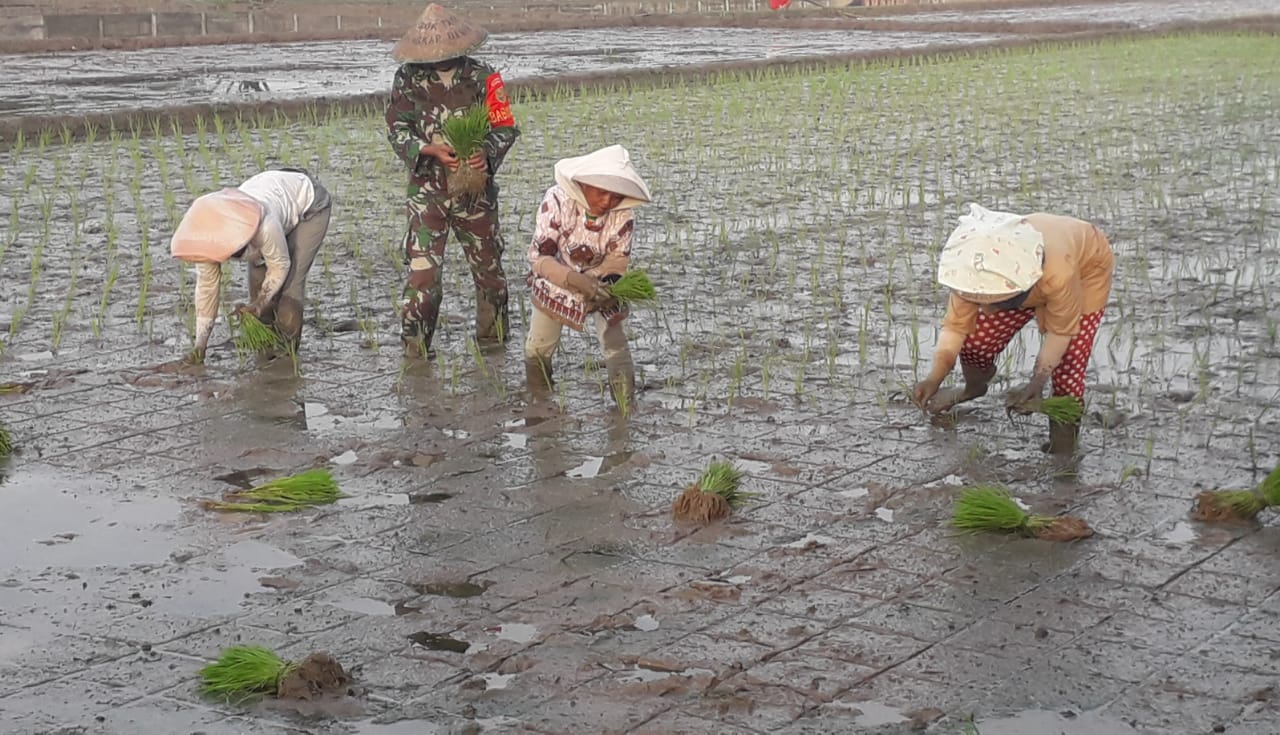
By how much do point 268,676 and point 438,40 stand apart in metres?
3.18

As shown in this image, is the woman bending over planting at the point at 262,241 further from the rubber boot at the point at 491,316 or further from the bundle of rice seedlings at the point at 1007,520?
the bundle of rice seedlings at the point at 1007,520

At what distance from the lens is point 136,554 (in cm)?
421

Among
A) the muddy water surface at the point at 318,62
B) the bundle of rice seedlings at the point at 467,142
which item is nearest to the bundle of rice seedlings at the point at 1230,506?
the bundle of rice seedlings at the point at 467,142

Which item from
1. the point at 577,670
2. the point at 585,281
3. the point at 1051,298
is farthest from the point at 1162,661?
the point at 585,281

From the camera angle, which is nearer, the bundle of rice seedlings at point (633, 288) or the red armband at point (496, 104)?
the bundle of rice seedlings at point (633, 288)

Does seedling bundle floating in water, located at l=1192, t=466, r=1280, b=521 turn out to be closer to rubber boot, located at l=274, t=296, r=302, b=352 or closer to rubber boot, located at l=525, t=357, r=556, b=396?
rubber boot, located at l=525, t=357, r=556, b=396

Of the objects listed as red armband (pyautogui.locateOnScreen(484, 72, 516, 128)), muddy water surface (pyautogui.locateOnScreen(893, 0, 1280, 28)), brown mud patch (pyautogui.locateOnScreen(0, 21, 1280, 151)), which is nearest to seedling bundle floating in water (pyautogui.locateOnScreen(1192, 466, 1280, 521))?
red armband (pyautogui.locateOnScreen(484, 72, 516, 128))

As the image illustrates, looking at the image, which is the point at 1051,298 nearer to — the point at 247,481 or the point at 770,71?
the point at 247,481

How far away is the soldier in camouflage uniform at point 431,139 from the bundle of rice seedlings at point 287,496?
1.59 m

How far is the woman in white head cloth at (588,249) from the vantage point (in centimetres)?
512

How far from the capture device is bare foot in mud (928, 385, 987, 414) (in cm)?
520

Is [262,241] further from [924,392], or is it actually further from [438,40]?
[924,392]

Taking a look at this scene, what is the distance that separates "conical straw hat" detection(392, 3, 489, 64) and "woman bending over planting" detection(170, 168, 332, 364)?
635mm

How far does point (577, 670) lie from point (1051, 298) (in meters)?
2.03
